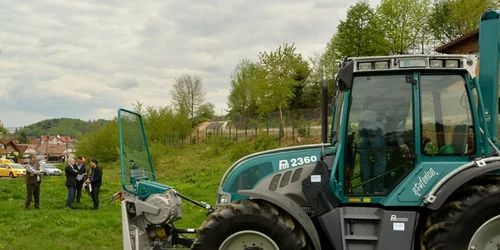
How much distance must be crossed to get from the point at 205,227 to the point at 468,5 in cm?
4361

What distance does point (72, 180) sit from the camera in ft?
51.3

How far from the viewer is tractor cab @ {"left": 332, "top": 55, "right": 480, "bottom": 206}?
6273 millimetres

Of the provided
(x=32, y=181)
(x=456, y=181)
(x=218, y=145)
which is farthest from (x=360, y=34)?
(x=456, y=181)

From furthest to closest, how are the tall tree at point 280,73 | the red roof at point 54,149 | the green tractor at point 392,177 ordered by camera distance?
the red roof at point 54,149
the tall tree at point 280,73
the green tractor at point 392,177

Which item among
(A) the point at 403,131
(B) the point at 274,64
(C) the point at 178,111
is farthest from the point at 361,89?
(C) the point at 178,111

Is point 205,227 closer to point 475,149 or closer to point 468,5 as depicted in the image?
point 475,149

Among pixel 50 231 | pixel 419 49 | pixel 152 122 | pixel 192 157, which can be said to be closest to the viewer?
pixel 50 231

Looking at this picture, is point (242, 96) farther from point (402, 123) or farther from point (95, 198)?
point (402, 123)

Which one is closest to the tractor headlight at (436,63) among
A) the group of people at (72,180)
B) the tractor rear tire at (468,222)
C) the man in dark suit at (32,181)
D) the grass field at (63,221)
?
the tractor rear tire at (468,222)

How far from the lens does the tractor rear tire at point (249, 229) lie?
6062 millimetres

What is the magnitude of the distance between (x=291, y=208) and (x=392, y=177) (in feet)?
4.61

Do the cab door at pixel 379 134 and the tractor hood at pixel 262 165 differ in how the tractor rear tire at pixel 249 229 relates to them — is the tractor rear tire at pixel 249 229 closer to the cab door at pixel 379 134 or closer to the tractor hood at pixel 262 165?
the tractor hood at pixel 262 165

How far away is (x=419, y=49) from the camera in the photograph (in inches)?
1976

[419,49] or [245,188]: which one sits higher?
[419,49]
